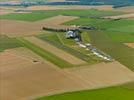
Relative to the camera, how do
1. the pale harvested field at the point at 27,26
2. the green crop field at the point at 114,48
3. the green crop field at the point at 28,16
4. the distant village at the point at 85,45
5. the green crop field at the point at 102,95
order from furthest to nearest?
the green crop field at the point at 28,16 < the pale harvested field at the point at 27,26 < the distant village at the point at 85,45 < the green crop field at the point at 114,48 < the green crop field at the point at 102,95

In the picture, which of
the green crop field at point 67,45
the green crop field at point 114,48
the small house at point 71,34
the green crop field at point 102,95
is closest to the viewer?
the green crop field at point 102,95

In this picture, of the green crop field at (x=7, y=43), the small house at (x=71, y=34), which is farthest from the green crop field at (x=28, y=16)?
the green crop field at (x=7, y=43)

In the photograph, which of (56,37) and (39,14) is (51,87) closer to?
(56,37)

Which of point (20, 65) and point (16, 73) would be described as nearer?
point (16, 73)

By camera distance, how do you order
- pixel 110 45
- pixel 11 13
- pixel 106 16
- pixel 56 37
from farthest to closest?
pixel 11 13, pixel 106 16, pixel 56 37, pixel 110 45

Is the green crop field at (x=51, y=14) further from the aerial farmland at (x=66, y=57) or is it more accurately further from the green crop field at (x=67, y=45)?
the green crop field at (x=67, y=45)

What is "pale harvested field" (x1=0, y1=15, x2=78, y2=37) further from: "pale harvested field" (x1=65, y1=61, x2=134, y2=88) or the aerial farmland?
"pale harvested field" (x1=65, y1=61, x2=134, y2=88)

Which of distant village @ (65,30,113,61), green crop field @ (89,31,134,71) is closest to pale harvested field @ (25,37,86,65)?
distant village @ (65,30,113,61)

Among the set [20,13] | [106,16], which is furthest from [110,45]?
[20,13]
